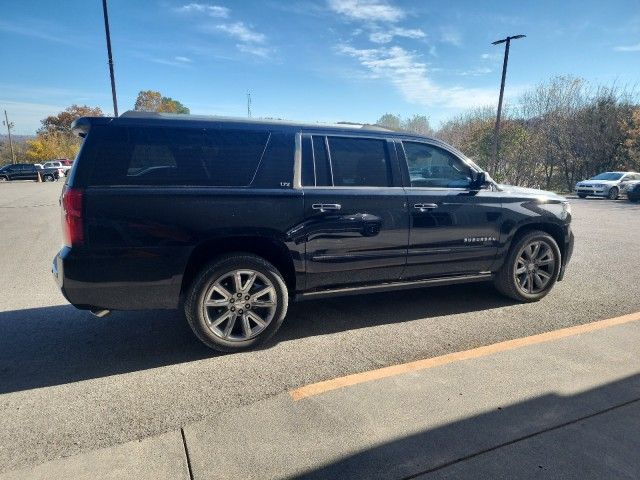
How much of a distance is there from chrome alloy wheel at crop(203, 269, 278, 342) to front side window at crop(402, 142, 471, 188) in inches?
68.6

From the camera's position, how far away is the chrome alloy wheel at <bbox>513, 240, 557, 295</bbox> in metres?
4.57

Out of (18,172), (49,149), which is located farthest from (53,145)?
(18,172)

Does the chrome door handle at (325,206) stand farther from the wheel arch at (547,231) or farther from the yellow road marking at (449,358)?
the wheel arch at (547,231)

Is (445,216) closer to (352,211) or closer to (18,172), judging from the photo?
(352,211)

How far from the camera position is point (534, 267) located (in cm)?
463

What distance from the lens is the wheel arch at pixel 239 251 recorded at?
3.32 metres

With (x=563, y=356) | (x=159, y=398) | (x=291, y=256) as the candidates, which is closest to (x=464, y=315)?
(x=563, y=356)

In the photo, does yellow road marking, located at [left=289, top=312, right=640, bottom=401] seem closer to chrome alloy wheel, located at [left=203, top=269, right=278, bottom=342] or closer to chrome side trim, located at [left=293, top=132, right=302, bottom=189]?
chrome alloy wheel, located at [left=203, top=269, right=278, bottom=342]

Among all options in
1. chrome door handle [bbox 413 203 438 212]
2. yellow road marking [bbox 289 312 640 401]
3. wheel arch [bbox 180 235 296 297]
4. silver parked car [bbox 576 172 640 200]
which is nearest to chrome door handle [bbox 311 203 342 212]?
wheel arch [bbox 180 235 296 297]

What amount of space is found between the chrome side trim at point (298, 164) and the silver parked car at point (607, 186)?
76.5 ft

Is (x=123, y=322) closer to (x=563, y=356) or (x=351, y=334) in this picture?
(x=351, y=334)

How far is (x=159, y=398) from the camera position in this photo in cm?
276

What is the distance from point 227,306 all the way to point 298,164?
52.0 inches

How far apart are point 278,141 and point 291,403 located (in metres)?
2.06
